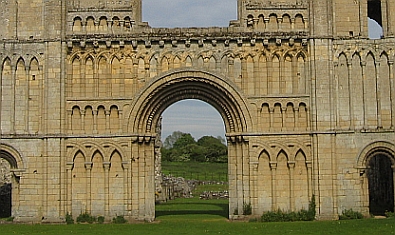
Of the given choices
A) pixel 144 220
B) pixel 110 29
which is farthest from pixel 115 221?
pixel 110 29

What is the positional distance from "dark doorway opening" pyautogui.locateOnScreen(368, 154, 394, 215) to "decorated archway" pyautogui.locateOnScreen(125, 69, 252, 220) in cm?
682

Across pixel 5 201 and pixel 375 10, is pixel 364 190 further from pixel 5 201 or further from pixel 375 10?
pixel 5 201

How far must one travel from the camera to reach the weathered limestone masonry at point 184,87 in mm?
23953

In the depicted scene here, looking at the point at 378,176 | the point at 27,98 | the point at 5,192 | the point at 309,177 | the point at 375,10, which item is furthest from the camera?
the point at 378,176

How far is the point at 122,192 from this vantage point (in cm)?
2419

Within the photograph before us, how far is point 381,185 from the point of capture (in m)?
28.8

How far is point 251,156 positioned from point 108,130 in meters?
6.17

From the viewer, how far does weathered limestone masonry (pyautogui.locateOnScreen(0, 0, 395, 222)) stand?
2395cm

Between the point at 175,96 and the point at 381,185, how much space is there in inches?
458

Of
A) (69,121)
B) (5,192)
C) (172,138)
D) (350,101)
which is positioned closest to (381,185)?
(350,101)

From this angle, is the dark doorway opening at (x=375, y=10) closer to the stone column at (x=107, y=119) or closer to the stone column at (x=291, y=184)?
the stone column at (x=291, y=184)

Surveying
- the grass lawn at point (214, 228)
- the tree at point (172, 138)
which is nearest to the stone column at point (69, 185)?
the grass lawn at point (214, 228)

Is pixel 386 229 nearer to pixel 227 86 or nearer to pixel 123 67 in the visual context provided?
pixel 227 86

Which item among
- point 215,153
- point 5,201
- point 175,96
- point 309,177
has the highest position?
point 175,96
